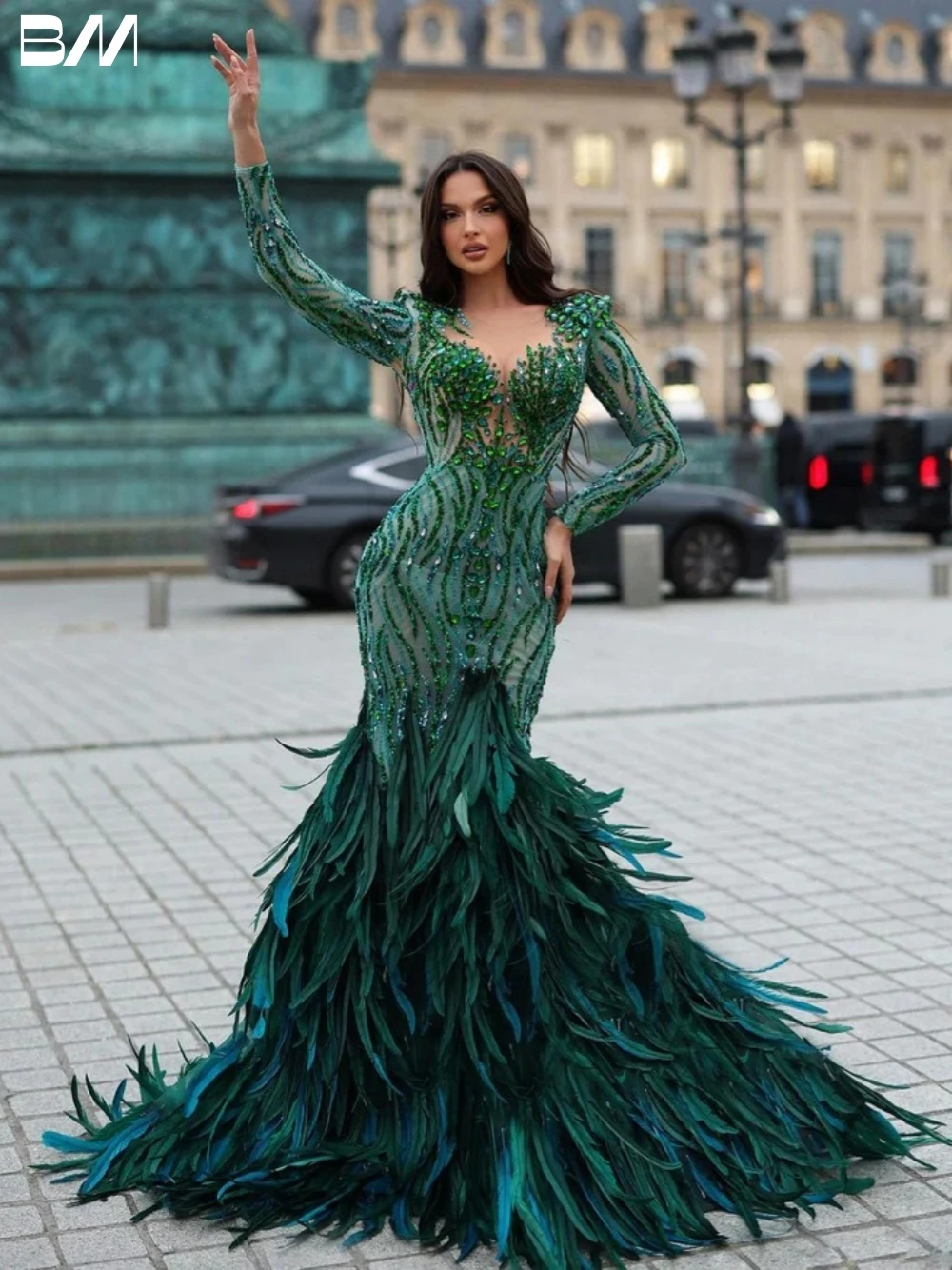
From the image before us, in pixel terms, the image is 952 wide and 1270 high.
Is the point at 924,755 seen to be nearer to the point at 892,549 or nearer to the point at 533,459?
the point at 533,459

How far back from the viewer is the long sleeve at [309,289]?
12.7 feet

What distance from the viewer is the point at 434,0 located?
78.2 meters

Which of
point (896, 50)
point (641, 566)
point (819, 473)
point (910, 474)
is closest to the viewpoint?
point (641, 566)

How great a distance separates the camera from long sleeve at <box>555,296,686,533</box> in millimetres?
3996

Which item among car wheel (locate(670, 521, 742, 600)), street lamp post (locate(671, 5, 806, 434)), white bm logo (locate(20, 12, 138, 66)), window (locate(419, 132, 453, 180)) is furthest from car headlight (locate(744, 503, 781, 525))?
window (locate(419, 132, 453, 180))

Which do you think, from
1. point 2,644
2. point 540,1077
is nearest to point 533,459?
point 540,1077

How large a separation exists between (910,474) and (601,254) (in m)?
51.4

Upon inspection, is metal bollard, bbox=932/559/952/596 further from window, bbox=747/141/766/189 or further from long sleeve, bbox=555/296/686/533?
window, bbox=747/141/766/189

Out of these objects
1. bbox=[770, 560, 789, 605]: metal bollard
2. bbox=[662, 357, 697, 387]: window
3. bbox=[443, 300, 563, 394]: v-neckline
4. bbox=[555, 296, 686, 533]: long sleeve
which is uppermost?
bbox=[662, 357, 697, 387]: window

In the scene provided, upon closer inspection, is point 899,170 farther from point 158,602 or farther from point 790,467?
point 158,602

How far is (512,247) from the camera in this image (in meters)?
3.96

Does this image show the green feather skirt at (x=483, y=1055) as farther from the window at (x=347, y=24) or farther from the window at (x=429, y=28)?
the window at (x=429, y=28)

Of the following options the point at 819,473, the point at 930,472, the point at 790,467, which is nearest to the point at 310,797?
the point at 930,472

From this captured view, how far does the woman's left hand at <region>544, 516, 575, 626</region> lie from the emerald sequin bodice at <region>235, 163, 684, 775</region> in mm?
19
